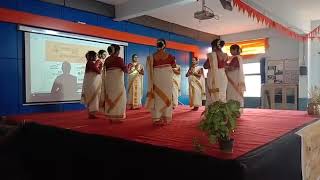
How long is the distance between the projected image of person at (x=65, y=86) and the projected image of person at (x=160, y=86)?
2.40 meters

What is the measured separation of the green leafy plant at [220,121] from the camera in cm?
203

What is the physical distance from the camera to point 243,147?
2.27 metres

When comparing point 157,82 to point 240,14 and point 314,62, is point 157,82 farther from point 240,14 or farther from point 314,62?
point 314,62

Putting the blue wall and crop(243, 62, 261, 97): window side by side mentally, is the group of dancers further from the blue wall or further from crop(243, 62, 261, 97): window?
crop(243, 62, 261, 97): window

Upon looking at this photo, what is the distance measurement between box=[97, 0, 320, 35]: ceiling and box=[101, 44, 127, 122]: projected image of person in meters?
2.00

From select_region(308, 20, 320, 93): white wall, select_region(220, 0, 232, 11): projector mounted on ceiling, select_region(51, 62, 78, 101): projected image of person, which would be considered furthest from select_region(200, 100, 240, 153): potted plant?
select_region(308, 20, 320, 93): white wall

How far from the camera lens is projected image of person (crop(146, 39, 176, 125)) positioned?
343 cm

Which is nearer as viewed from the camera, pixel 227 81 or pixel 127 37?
pixel 227 81

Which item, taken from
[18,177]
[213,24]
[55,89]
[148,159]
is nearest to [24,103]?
[55,89]

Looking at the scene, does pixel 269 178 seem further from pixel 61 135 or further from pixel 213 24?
pixel 213 24

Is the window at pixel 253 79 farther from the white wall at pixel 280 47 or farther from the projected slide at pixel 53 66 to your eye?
the projected slide at pixel 53 66

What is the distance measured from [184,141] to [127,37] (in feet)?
14.0

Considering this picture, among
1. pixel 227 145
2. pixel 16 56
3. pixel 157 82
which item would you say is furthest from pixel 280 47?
pixel 227 145

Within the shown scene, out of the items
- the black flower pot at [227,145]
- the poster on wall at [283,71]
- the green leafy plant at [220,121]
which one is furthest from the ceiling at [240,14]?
the black flower pot at [227,145]
